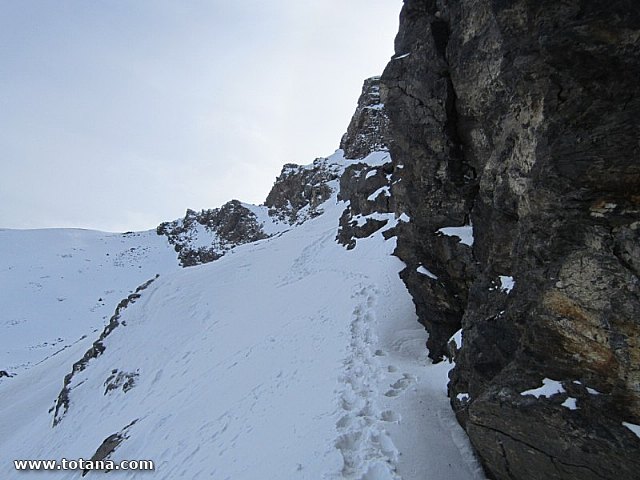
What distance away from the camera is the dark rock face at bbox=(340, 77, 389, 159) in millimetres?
38594

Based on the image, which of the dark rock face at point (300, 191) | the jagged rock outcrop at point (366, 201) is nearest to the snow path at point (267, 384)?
the jagged rock outcrop at point (366, 201)

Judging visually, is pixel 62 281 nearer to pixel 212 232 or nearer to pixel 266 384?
pixel 212 232

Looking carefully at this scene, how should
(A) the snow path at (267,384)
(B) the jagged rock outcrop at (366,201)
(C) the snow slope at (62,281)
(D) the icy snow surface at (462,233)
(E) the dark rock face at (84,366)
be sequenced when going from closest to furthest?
(A) the snow path at (267,384) < (D) the icy snow surface at (462,233) < (E) the dark rock face at (84,366) < (B) the jagged rock outcrop at (366,201) < (C) the snow slope at (62,281)

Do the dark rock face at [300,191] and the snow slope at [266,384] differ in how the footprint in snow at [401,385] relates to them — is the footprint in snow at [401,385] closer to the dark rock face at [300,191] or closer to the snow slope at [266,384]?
the snow slope at [266,384]

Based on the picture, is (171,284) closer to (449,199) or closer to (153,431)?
(153,431)

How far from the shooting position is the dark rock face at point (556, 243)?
4113 mm

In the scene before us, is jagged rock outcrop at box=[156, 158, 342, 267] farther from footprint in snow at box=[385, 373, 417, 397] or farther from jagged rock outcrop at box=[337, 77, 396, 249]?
footprint in snow at box=[385, 373, 417, 397]

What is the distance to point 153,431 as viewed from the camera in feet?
38.0

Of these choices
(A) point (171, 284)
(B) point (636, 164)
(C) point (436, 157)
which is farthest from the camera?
(A) point (171, 284)

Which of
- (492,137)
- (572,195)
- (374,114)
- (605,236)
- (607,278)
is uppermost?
(374,114)

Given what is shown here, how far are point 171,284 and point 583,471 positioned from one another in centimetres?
2473

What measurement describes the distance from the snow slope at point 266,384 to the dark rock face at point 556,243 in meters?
1.61

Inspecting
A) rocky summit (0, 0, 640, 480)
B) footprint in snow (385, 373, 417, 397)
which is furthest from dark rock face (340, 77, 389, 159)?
footprint in snow (385, 373, 417, 397)

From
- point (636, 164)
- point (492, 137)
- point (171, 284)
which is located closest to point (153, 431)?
point (492, 137)
